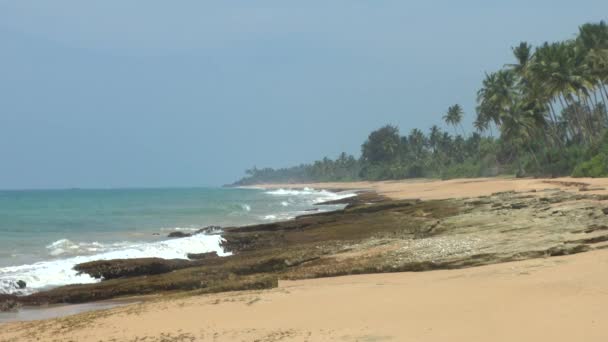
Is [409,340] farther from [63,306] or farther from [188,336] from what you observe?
[63,306]

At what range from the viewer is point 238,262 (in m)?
16.6

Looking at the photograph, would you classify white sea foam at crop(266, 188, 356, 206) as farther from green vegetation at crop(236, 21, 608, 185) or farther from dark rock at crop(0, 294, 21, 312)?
dark rock at crop(0, 294, 21, 312)

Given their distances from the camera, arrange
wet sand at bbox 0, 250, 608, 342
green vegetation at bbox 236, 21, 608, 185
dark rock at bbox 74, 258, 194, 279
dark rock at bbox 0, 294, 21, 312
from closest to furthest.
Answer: wet sand at bbox 0, 250, 608, 342 → dark rock at bbox 0, 294, 21, 312 → dark rock at bbox 74, 258, 194, 279 → green vegetation at bbox 236, 21, 608, 185

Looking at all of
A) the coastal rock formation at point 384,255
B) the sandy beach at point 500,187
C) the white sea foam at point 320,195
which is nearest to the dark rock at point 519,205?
the coastal rock formation at point 384,255

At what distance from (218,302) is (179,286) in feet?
13.1

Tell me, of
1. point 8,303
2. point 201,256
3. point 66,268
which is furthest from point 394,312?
point 201,256

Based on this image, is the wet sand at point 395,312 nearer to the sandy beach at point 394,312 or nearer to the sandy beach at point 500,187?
the sandy beach at point 394,312

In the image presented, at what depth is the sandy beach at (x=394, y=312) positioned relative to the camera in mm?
7168

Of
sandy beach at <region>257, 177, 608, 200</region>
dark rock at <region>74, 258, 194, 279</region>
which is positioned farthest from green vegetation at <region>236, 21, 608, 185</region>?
dark rock at <region>74, 258, 194, 279</region>

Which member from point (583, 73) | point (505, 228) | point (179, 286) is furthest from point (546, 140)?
point (179, 286)

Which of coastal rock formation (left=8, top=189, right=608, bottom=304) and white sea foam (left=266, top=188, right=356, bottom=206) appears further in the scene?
white sea foam (left=266, top=188, right=356, bottom=206)

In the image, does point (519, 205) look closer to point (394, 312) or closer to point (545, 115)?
point (394, 312)

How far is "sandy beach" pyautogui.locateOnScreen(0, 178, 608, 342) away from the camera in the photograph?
7.17m

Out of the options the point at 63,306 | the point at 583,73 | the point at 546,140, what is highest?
the point at 583,73
